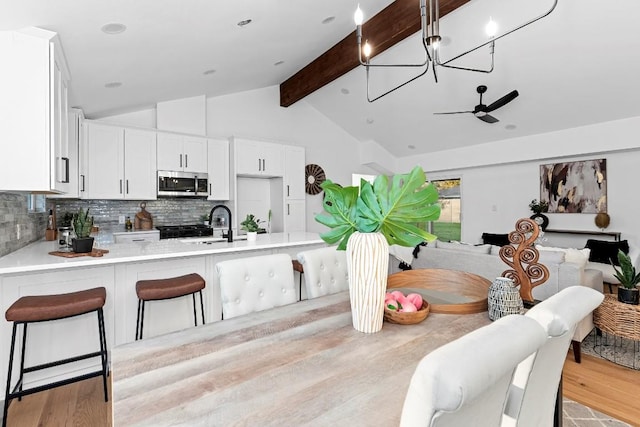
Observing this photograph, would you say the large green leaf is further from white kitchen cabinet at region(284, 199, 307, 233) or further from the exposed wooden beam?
white kitchen cabinet at region(284, 199, 307, 233)

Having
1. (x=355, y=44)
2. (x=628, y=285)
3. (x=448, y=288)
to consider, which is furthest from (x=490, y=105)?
(x=448, y=288)

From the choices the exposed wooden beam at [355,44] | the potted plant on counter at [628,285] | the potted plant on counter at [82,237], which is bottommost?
the potted plant on counter at [628,285]

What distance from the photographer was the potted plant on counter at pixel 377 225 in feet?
4.34

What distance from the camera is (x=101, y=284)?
7.89 ft

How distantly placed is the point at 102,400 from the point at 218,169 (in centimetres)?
368

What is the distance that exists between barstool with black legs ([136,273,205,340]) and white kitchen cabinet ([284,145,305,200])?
11.9 ft

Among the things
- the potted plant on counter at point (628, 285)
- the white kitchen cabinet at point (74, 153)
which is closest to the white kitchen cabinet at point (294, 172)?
the white kitchen cabinet at point (74, 153)

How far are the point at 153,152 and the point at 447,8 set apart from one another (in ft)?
13.2

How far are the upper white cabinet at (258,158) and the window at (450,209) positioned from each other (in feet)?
12.0

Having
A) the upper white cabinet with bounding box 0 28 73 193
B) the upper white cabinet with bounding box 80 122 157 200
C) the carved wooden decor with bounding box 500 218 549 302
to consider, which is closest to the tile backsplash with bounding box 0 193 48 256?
the upper white cabinet with bounding box 0 28 73 193

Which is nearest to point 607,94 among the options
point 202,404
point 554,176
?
point 554,176

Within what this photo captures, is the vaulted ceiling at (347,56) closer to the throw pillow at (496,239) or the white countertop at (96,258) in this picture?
the white countertop at (96,258)

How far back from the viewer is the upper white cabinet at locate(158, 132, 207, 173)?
4871 millimetres

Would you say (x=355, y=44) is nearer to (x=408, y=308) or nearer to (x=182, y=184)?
(x=182, y=184)
